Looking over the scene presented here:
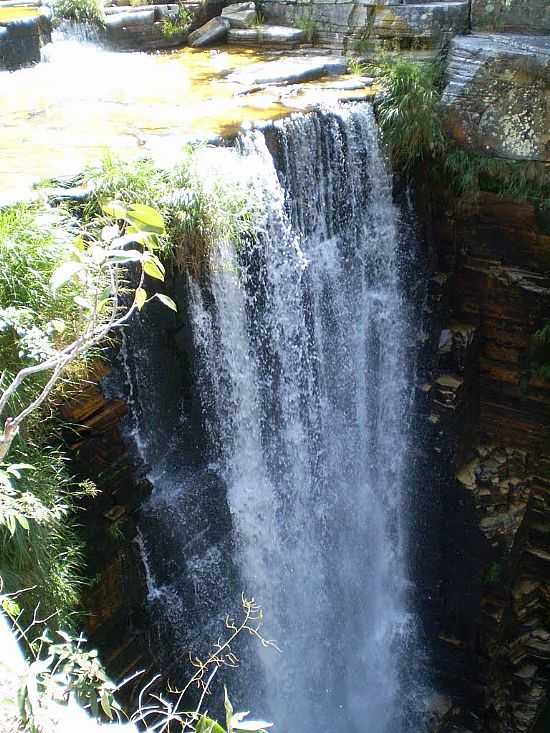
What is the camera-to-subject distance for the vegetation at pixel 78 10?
634cm

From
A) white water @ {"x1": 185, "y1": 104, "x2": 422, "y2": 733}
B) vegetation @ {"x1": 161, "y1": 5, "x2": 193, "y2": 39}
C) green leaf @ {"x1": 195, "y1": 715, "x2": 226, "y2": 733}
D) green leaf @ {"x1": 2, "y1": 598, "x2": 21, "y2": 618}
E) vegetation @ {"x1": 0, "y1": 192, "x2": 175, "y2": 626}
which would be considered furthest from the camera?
vegetation @ {"x1": 161, "y1": 5, "x2": 193, "y2": 39}

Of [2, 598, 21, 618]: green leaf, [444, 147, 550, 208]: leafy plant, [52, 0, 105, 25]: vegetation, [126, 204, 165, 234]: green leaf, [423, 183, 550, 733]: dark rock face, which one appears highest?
[52, 0, 105, 25]: vegetation

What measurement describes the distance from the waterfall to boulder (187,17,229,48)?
252 cm

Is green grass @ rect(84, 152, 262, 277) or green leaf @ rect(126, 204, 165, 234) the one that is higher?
green leaf @ rect(126, 204, 165, 234)

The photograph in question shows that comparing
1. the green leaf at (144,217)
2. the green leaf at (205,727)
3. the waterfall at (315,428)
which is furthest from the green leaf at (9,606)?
the waterfall at (315,428)

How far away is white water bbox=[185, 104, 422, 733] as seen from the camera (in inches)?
179

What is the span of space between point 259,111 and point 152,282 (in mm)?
1874

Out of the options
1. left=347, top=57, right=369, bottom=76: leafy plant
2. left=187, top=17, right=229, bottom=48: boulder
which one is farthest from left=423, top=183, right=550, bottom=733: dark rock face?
left=187, top=17, right=229, bottom=48: boulder

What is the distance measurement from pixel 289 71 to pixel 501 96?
1.70 m

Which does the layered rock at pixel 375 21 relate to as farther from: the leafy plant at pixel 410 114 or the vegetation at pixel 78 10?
the vegetation at pixel 78 10

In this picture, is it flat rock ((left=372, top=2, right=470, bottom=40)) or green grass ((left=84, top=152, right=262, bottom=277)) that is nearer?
green grass ((left=84, top=152, right=262, bottom=277))

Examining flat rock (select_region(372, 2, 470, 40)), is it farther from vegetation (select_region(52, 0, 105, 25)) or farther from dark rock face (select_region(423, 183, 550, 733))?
vegetation (select_region(52, 0, 105, 25))

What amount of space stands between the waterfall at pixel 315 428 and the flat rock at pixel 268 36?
2.03 m

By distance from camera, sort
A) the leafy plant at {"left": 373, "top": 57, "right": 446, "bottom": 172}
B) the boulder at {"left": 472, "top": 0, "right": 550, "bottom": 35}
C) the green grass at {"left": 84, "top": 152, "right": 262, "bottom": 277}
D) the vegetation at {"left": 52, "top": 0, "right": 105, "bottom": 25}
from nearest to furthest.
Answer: the green grass at {"left": 84, "top": 152, "right": 262, "bottom": 277} < the leafy plant at {"left": 373, "top": 57, "right": 446, "bottom": 172} < the boulder at {"left": 472, "top": 0, "right": 550, "bottom": 35} < the vegetation at {"left": 52, "top": 0, "right": 105, "bottom": 25}
